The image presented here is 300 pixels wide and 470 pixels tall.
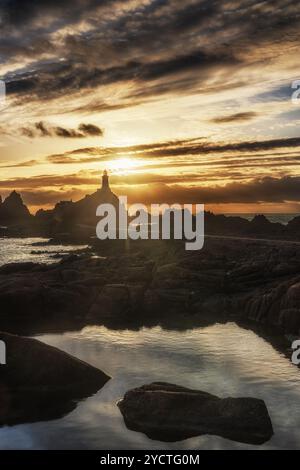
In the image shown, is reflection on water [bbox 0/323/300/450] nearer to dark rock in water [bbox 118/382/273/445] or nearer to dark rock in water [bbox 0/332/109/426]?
dark rock in water [bbox 118/382/273/445]

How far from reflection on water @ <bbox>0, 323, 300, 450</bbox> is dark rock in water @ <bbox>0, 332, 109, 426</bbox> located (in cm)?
72

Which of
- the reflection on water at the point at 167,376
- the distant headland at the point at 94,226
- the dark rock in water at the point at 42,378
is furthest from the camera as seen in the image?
the distant headland at the point at 94,226

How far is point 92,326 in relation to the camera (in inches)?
1372

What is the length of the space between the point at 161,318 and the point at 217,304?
497 cm

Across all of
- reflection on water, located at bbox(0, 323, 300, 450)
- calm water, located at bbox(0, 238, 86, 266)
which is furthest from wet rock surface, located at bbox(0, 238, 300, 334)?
calm water, located at bbox(0, 238, 86, 266)

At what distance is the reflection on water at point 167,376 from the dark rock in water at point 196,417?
1.32 ft

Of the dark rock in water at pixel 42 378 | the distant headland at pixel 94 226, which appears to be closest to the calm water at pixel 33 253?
the distant headland at pixel 94 226

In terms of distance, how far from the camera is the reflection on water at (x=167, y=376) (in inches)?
682

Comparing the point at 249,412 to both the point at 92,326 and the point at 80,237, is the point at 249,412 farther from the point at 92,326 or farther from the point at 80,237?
the point at 80,237

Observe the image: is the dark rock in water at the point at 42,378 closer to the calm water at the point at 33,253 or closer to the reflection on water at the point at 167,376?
the reflection on water at the point at 167,376

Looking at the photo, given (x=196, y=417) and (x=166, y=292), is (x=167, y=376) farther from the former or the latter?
(x=166, y=292)

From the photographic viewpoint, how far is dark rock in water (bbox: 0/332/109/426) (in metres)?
20.5

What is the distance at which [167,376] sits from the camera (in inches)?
936

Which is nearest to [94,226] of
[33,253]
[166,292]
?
[33,253]
